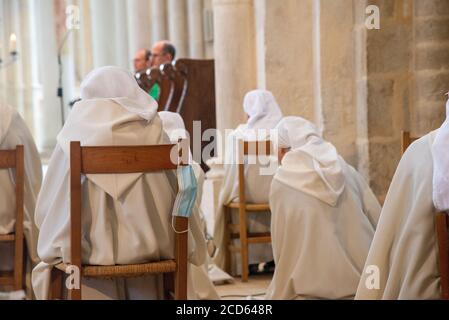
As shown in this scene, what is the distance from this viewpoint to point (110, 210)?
3875mm

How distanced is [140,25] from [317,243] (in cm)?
794

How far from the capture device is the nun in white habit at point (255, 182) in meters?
6.61

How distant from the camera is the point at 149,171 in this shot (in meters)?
3.82

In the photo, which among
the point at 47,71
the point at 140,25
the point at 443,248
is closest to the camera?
the point at 443,248

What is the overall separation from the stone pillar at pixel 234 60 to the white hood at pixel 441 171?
16.1ft

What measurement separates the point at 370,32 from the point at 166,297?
102 inches

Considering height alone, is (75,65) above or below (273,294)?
above

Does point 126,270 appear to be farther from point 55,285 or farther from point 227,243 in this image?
point 227,243

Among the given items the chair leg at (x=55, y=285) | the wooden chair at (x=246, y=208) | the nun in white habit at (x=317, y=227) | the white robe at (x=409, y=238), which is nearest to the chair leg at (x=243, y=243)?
the wooden chair at (x=246, y=208)

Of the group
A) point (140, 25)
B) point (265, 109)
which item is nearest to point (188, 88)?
point (265, 109)

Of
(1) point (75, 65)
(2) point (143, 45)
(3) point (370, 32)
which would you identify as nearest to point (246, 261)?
(3) point (370, 32)

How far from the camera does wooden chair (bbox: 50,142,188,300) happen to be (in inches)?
142

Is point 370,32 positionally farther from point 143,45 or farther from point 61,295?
point 143,45

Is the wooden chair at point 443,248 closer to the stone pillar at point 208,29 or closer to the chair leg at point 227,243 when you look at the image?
the chair leg at point 227,243
